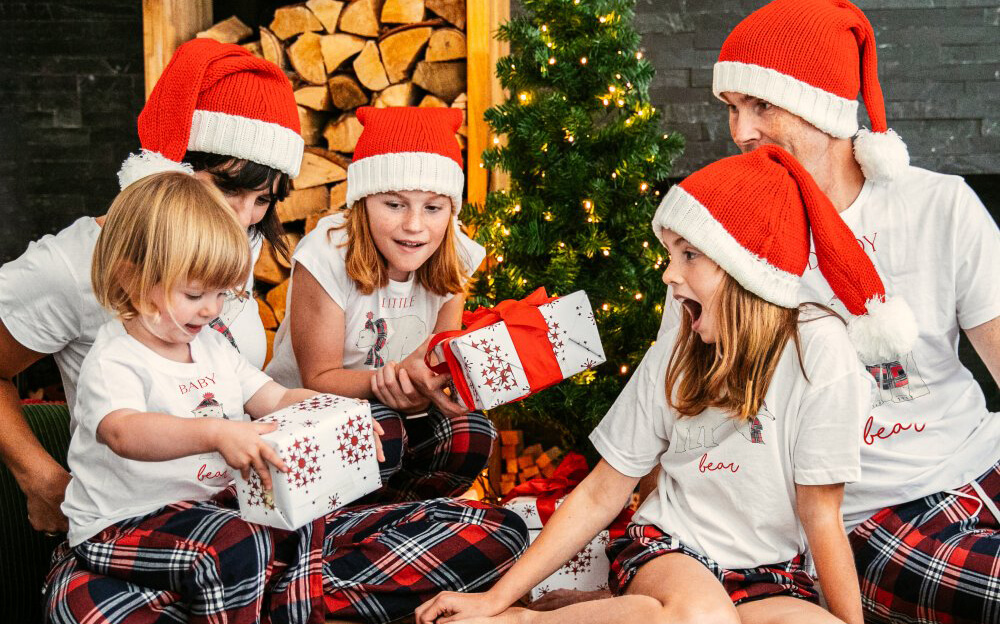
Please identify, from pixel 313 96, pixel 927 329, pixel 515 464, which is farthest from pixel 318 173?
pixel 927 329

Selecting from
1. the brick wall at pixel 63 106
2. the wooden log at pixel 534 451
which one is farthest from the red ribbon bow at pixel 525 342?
the brick wall at pixel 63 106

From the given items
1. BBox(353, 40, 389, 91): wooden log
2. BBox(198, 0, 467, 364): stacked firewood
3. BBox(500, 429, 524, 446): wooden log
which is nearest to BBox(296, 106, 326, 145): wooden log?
BBox(198, 0, 467, 364): stacked firewood

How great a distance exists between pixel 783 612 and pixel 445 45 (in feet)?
7.93

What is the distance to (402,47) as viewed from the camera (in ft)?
10.9

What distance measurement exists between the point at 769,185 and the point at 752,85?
1.42 feet

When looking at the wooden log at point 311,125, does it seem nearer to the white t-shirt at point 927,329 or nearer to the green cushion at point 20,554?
the green cushion at point 20,554

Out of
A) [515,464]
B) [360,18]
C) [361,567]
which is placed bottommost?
[515,464]

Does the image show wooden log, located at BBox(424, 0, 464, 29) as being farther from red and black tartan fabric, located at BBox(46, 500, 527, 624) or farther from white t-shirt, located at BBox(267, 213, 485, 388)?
red and black tartan fabric, located at BBox(46, 500, 527, 624)

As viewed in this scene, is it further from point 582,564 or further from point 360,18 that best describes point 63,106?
point 582,564

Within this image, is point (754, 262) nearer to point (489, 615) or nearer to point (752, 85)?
point (752, 85)

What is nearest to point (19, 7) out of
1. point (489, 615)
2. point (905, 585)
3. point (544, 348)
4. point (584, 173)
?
point (584, 173)

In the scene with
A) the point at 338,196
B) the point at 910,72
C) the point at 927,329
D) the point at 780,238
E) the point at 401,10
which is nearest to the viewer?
the point at 780,238

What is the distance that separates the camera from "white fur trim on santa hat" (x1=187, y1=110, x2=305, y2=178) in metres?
1.97

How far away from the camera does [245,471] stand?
5.06ft
